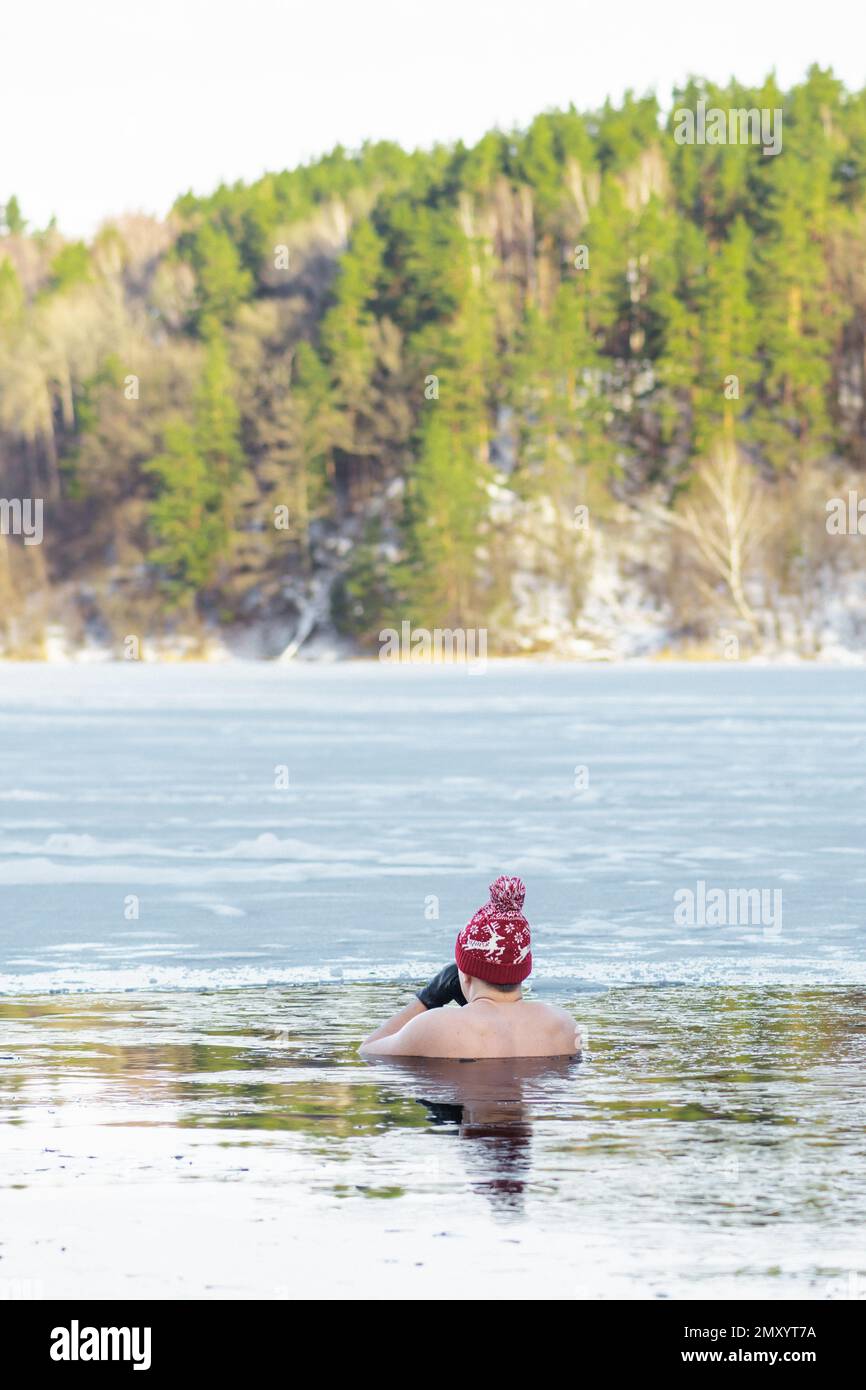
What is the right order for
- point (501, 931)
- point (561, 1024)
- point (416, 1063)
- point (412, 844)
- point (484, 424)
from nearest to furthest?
point (501, 931) → point (416, 1063) → point (561, 1024) → point (412, 844) → point (484, 424)

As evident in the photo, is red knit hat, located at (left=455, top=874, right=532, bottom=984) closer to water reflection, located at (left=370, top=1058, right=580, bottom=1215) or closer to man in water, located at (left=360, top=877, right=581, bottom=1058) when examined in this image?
man in water, located at (left=360, top=877, right=581, bottom=1058)

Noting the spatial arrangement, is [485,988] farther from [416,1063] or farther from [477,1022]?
[416,1063]

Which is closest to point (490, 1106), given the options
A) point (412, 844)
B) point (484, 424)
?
point (412, 844)

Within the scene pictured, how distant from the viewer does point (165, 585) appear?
9644 centimetres

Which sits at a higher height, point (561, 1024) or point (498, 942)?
point (498, 942)

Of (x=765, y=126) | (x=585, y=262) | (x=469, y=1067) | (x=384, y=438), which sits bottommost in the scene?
(x=469, y=1067)

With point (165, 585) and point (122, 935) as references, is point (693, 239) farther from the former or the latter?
point (122, 935)

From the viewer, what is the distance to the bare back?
866 centimetres

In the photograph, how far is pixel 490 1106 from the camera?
778 centimetres

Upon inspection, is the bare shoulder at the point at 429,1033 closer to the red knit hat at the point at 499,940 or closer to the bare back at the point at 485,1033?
the bare back at the point at 485,1033

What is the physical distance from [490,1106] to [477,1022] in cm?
92

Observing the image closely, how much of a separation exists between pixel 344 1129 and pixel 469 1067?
4.40 ft

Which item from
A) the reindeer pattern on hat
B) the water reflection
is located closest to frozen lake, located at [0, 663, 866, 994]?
the water reflection
